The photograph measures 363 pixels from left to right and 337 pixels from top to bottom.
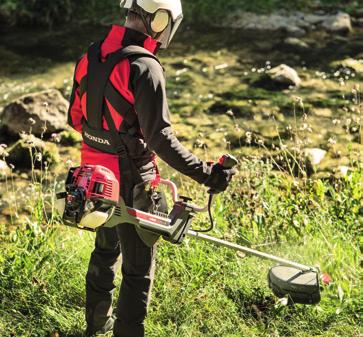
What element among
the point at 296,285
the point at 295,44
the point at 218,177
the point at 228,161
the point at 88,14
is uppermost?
the point at 228,161

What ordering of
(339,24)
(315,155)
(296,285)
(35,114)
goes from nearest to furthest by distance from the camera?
1. (296,285)
2. (315,155)
3. (35,114)
4. (339,24)

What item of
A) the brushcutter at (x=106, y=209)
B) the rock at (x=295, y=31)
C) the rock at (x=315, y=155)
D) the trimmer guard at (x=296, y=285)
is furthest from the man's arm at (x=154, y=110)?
the rock at (x=295, y=31)

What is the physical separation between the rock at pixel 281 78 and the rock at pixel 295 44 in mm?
1387

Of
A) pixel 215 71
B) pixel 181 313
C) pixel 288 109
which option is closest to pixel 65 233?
pixel 181 313

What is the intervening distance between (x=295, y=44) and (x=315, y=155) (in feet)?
14.0

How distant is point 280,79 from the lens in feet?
30.4

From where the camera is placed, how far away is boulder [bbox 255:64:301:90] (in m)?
9.20

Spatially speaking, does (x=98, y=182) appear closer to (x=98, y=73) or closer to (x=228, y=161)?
(x=98, y=73)

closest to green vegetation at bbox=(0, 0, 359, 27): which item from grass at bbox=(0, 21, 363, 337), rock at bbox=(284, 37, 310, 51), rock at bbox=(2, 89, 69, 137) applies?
rock at bbox=(284, 37, 310, 51)

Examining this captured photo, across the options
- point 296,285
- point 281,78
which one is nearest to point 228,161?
point 296,285

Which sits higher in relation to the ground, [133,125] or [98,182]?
[133,125]

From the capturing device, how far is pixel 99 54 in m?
3.45

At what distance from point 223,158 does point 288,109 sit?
17.2ft

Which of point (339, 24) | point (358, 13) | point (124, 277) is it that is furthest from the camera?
point (358, 13)
